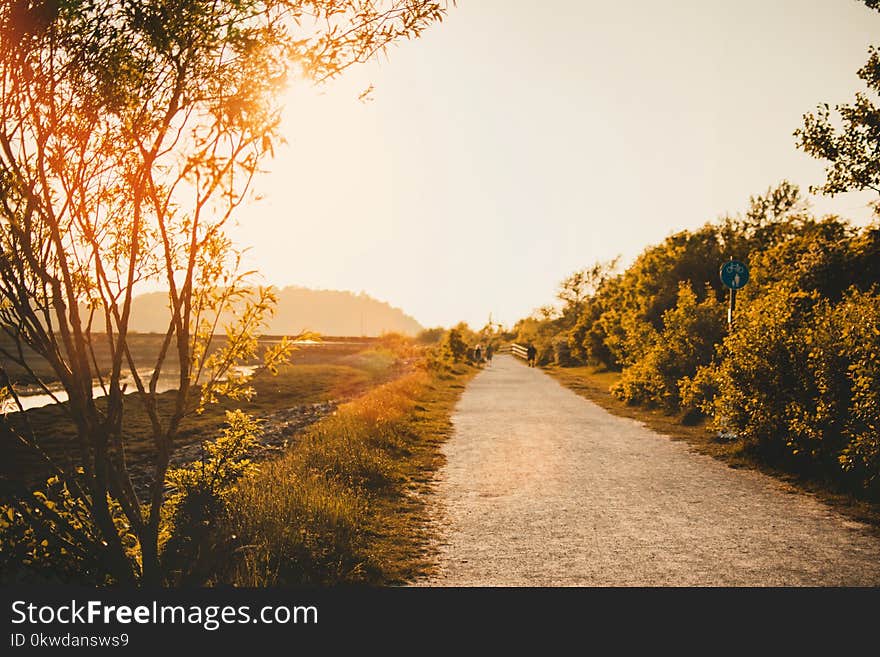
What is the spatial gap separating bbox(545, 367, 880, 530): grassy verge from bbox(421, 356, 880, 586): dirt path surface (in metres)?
0.28

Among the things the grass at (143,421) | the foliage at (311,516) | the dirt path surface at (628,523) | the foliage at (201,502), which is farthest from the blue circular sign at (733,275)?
the foliage at (201,502)

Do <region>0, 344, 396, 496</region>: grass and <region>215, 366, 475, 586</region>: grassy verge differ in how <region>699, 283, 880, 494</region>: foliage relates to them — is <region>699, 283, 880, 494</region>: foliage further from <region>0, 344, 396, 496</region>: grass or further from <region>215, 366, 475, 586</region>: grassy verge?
<region>0, 344, 396, 496</region>: grass

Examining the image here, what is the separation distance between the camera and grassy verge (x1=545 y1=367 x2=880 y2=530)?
9.05m

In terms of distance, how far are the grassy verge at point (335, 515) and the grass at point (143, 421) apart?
5.32 feet

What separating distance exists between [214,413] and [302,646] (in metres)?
22.1

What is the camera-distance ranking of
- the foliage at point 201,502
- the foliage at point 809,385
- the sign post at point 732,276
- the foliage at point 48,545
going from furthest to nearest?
the sign post at point 732,276 < the foliage at point 809,385 < the foliage at point 201,502 < the foliage at point 48,545

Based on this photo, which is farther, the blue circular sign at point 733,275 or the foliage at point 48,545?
the blue circular sign at point 733,275

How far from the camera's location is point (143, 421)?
76.8 ft

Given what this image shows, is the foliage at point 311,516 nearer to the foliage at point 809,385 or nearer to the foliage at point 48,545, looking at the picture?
the foliage at point 48,545

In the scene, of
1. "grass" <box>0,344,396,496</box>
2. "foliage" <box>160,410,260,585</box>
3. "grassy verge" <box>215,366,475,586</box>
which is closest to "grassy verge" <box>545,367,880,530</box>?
"grassy verge" <box>215,366,475,586</box>

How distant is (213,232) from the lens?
211 inches

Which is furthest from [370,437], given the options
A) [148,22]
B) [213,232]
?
[148,22]

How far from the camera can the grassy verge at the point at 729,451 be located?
905cm

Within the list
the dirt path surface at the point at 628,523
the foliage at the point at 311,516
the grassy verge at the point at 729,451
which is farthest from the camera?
the grassy verge at the point at 729,451
